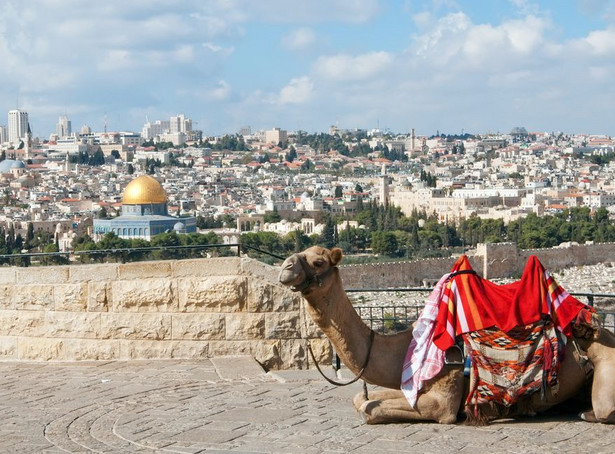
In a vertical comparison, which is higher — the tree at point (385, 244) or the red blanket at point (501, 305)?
the red blanket at point (501, 305)

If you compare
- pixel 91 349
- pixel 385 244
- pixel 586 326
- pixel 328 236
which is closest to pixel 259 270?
pixel 91 349

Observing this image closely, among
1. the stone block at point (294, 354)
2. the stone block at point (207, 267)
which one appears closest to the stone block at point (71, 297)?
the stone block at point (207, 267)

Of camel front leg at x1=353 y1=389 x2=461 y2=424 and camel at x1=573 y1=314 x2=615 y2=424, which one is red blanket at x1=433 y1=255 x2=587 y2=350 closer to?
camel at x1=573 y1=314 x2=615 y2=424

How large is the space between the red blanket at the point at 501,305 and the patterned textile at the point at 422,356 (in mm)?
33

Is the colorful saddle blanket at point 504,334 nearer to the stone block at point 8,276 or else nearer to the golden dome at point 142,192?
the stone block at point 8,276

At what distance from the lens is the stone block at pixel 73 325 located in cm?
727

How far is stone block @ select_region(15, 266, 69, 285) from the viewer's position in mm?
7410

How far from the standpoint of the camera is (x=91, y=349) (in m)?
7.23

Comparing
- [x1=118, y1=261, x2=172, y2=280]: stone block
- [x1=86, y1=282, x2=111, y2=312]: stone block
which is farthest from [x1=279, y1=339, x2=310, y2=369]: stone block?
[x1=86, y1=282, x2=111, y2=312]: stone block

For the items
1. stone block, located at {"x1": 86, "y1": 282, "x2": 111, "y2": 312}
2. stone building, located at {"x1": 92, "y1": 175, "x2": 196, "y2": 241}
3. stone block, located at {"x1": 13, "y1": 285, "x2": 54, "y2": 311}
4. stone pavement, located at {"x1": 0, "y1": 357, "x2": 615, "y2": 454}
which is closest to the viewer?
stone pavement, located at {"x1": 0, "y1": 357, "x2": 615, "y2": 454}

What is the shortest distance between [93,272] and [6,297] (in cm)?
63

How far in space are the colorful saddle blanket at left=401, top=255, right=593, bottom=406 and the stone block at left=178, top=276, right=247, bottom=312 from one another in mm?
1989

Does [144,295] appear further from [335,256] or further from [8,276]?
[335,256]

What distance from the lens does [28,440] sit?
5141 mm
